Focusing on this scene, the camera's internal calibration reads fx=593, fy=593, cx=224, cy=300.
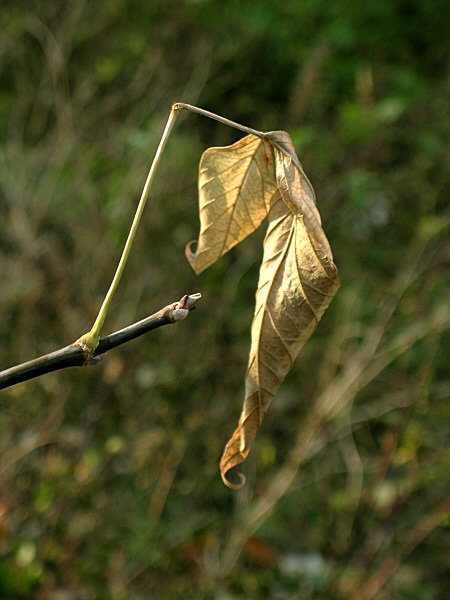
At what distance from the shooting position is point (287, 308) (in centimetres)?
59

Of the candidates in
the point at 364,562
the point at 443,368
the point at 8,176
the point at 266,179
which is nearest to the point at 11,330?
the point at 8,176

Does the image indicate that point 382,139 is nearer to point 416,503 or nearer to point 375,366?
point 375,366

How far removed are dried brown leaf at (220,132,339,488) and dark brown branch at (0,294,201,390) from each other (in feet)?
0.35

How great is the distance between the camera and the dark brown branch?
1.62 ft

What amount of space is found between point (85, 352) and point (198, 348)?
224 centimetres

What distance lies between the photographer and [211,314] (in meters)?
2.85

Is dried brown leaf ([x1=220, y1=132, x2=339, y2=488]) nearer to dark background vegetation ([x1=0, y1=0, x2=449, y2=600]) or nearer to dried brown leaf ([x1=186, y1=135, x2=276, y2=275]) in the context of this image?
dried brown leaf ([x1=186, y1=135, x2=276, y2=275])

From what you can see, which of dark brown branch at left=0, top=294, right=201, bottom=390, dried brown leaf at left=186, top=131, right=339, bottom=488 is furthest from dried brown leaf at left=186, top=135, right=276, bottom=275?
dark brown branch at left=0, top=294, right=201, bottom=390

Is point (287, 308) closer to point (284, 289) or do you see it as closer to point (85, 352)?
point (284, 289)

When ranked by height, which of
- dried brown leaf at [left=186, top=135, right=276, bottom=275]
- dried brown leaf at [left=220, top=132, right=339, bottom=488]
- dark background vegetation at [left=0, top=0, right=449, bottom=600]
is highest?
dried brown leaf at [left=186, top=135, right=276, bottom=275]

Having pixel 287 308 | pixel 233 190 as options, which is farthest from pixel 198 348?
pixel 287 308

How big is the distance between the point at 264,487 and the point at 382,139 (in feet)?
6.18

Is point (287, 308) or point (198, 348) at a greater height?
point (287, 308)

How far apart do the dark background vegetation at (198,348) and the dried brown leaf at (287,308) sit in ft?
6.17
